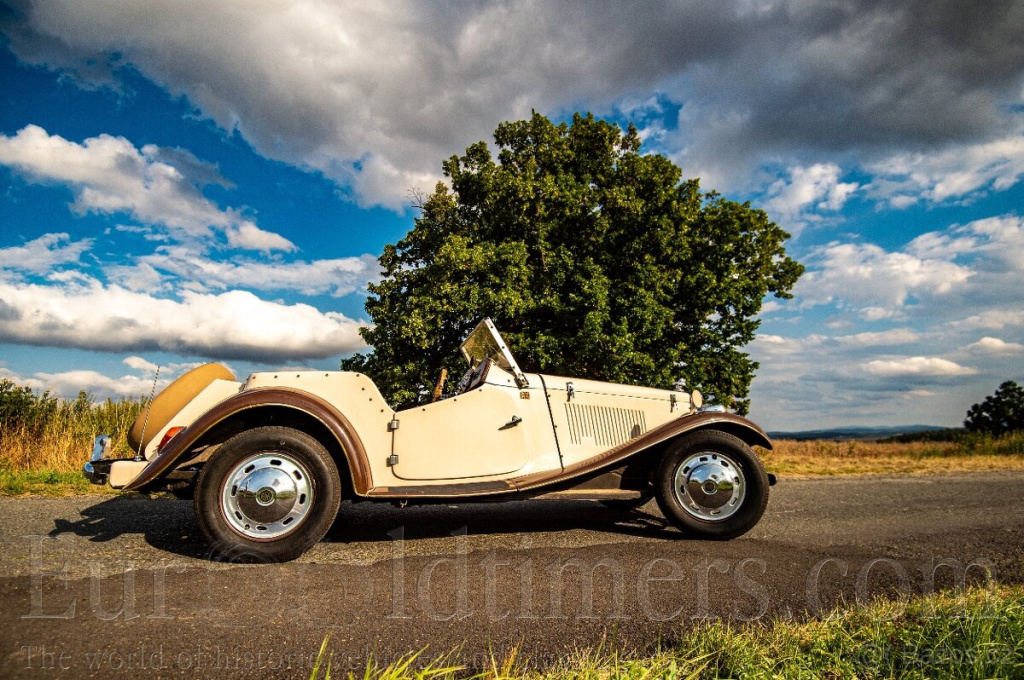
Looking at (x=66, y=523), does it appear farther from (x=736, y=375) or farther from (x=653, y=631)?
(x=736, y=375)

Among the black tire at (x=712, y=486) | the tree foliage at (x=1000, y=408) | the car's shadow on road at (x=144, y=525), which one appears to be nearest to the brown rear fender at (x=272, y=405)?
the car's shadow on road at (x=144, y=525)

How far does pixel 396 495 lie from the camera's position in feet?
12.8

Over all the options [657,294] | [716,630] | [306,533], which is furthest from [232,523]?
[657,294]

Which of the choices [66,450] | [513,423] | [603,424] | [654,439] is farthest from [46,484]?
[654,439]

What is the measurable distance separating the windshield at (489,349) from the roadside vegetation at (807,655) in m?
2.72

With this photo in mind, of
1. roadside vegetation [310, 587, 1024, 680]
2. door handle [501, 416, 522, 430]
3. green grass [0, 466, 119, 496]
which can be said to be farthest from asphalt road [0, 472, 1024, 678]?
green grass [0, 466, 119, 496]

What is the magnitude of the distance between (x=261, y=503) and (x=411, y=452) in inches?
43.5

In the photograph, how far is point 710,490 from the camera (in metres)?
4.41

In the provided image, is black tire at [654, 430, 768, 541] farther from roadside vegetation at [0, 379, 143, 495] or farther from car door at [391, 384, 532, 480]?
roadside vegetation at [0, 379, 143, 495]

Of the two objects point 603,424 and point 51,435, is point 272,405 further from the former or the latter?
point 51,435

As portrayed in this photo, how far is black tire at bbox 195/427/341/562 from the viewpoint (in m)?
3.61

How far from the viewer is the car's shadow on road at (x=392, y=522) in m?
4.30

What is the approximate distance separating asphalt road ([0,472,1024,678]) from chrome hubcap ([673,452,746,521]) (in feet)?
0.89

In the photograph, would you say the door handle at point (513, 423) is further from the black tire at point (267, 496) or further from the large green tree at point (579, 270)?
the large green tree at point (579, 270)
